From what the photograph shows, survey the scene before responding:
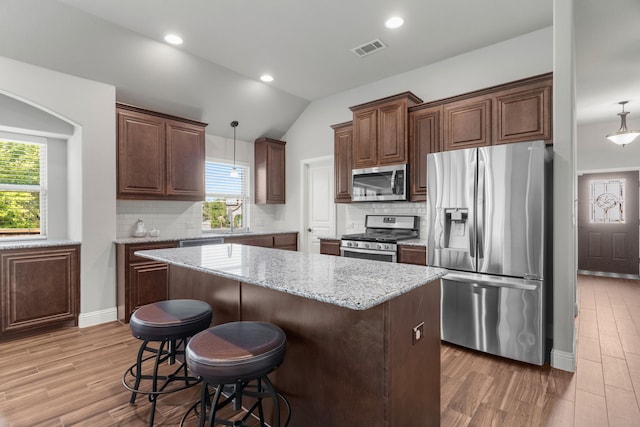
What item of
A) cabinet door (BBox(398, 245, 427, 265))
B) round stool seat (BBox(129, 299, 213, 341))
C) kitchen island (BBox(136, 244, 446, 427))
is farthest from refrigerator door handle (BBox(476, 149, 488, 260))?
round stool seat (BBox(129, 299, 213, 341))

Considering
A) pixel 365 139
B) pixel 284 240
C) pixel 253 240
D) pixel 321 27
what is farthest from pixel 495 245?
pixel 284 240

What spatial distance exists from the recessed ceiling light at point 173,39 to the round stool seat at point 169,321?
2927 mm

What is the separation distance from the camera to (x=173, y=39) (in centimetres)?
358

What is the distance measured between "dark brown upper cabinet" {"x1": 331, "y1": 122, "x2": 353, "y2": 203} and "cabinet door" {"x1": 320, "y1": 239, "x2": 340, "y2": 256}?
65cm

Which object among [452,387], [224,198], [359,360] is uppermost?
[224,198]

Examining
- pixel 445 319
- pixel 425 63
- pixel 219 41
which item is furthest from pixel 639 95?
pixel 219 41

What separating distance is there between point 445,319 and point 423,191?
1468 mm

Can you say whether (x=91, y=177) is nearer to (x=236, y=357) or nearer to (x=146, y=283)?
(x=146, y=283)

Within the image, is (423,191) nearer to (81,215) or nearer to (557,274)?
(557,274)

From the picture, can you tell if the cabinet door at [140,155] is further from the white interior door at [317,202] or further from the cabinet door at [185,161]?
the white interior door at [317,202]

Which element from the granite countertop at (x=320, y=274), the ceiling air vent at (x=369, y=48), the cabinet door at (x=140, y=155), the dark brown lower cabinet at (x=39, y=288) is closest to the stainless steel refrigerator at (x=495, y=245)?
the granite countertop at (x=320, y=274)

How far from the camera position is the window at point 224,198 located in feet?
17.5

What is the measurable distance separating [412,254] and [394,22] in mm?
2400

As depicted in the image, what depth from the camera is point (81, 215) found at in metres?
3.58
